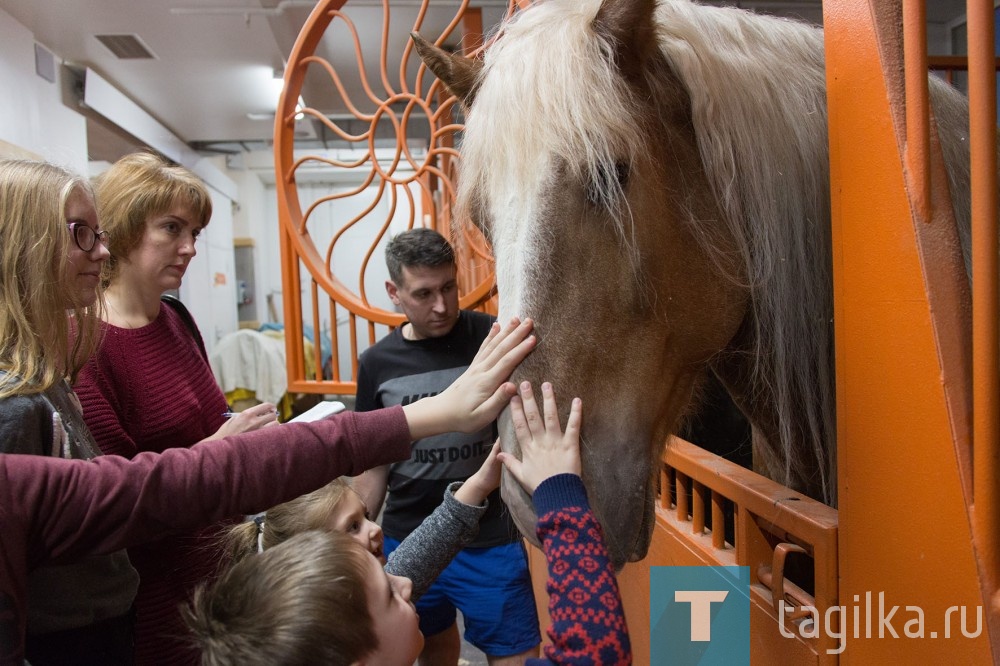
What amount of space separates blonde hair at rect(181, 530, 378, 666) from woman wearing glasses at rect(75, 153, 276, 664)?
0.41m

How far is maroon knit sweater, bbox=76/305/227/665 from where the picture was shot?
3.88 ft

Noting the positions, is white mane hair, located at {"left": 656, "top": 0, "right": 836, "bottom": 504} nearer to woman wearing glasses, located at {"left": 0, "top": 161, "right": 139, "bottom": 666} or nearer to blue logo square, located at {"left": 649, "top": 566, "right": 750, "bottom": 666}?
blue logo square, located at {"left": 649, "top": 566, "right": 750, "bottom": 666}

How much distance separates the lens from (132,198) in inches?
52.7

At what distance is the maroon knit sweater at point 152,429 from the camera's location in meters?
1.18

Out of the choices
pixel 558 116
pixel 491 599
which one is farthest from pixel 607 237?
pixel 491 599

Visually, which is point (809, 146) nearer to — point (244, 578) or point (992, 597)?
point (992, 597)

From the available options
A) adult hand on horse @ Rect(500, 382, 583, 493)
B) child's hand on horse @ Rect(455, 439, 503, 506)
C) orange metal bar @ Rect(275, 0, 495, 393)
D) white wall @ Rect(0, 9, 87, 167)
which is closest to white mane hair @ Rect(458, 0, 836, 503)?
adult hand on horse @ Rect(500, 382, 583, 493)

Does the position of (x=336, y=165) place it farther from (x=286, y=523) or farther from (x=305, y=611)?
(x=305, y=611)

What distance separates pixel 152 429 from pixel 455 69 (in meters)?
0.90

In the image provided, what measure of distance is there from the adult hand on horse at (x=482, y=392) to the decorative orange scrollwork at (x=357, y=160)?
398 mm

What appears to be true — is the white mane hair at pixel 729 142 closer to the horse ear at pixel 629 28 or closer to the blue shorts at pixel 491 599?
the horse ear at pixel 629 28

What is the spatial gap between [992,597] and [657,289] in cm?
50

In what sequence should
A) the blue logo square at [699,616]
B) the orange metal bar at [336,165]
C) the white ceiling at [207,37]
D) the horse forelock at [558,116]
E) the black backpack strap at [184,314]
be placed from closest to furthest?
the horse forelock at [558,116]
the blue logo square at [699,616]
the black backpack strap at [184,314]
the orange metal bar at [336,165]
the white ceiling at [207,37]

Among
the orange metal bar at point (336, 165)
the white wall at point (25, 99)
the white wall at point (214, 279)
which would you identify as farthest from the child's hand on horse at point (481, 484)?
the white wall at point (214, 279)
